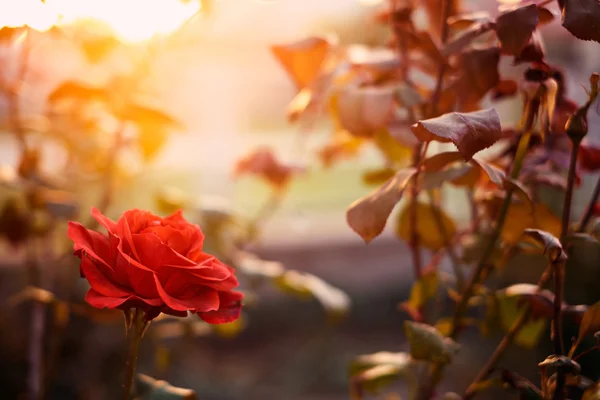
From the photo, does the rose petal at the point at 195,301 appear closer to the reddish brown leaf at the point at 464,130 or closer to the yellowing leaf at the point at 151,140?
the reddish brown leaf at the point at 464,130

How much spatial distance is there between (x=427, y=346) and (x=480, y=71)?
27cm

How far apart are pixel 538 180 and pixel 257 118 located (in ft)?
21.3

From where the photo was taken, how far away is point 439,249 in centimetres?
82

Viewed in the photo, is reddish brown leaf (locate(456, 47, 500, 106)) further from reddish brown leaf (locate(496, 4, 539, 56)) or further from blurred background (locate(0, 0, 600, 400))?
blurred background (locate(0, 0, 600, 400))

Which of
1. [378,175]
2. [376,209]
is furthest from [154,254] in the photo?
[378,175]

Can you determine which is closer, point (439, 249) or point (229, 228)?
point (439, 249)

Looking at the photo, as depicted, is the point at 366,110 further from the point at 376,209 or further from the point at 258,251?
the point at 258,251

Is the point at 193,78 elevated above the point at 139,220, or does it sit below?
above

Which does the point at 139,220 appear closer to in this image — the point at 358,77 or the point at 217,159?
the point at 358,77

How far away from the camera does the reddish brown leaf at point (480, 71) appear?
0.57 meters

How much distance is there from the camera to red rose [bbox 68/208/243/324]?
1.46ft

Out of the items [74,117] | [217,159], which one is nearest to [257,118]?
[217,159]

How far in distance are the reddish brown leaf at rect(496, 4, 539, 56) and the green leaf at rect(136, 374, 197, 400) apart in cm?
44

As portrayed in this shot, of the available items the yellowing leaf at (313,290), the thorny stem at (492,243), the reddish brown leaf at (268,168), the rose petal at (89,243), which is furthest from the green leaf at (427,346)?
the reddish brown leaf at (268,168)
